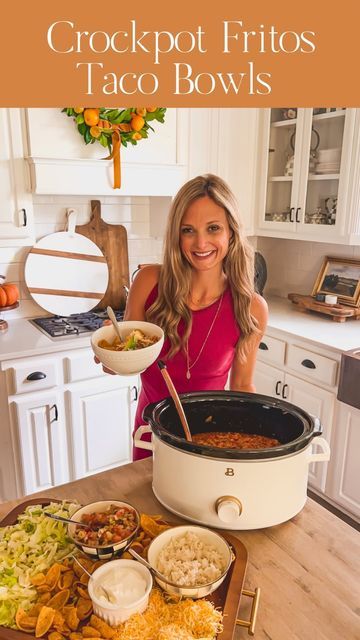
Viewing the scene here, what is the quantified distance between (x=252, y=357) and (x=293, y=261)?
1.87 metres

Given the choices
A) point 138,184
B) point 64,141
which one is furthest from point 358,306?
point 64,141

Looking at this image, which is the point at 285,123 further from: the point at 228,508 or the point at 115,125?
the point at 228,508

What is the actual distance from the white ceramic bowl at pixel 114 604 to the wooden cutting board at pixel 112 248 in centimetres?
213

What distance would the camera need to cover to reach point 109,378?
2467mm

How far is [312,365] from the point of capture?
2.38 meters

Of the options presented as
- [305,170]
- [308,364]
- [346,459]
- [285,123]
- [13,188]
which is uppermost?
[285,123]

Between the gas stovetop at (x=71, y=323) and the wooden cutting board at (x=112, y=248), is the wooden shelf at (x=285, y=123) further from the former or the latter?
the gas stovetop at (x=71, y=323)

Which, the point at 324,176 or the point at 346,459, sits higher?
the point at 324,176

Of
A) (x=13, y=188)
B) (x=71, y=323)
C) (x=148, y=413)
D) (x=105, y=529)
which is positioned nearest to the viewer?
(x=105, y=529)

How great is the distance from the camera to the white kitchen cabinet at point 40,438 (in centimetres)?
225

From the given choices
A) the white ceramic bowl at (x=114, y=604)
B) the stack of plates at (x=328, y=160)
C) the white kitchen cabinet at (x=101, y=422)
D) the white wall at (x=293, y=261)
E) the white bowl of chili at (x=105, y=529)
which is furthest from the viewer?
the white wall at (x=293, y=261)

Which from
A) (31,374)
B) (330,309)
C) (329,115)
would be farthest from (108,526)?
(329,115)

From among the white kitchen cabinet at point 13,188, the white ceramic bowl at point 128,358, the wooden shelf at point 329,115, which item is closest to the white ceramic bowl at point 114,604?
the white ceramic bowl at point 128,358
